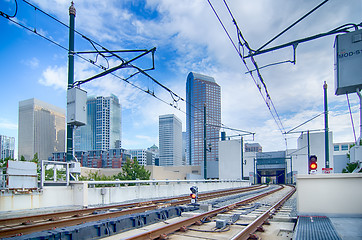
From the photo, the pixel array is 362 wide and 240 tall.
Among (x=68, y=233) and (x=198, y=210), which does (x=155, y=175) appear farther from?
(x=68, y=233)

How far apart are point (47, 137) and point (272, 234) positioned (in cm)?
14844

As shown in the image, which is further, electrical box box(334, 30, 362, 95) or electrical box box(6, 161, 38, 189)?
electrical box box(6, 161, 38, 189)

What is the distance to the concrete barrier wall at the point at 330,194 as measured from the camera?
945cm

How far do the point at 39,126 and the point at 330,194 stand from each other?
12255cm

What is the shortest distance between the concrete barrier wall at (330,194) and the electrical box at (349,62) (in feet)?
11.1

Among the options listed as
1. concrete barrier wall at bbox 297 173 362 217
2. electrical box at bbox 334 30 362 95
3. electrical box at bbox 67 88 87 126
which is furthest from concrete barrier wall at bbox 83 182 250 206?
electrical box at bbox 334 30 362 95

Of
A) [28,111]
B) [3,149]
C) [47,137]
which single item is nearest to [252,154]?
[28,111]

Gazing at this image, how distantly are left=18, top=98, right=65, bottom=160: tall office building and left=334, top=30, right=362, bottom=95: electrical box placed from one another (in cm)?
7592

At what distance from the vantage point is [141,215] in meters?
9.31

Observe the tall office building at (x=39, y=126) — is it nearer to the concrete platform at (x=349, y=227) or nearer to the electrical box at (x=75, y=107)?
the electrical box at (x=75, y=107)

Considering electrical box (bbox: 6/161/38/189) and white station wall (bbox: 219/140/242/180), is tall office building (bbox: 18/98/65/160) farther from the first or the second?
electrical box (bbox: 6/161/38/189)

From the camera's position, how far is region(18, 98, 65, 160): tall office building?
92375mm

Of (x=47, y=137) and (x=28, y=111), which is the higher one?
(x=28, y=111)

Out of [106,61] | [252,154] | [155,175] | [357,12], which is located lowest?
[155,175]
